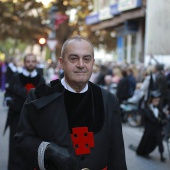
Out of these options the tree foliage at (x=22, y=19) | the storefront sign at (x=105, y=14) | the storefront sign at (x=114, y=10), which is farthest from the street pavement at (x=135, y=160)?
the tree foliage at (x=22, y=19)

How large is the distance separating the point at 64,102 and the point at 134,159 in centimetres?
559

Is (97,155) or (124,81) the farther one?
(124,81)

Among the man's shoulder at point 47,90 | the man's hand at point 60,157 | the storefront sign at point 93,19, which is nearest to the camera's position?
the man's hand at point 60,157

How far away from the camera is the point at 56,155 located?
2.95 m

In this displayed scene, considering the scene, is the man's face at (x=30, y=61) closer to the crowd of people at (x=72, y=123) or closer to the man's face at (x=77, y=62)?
the crowd of people at (x=72, y=123)

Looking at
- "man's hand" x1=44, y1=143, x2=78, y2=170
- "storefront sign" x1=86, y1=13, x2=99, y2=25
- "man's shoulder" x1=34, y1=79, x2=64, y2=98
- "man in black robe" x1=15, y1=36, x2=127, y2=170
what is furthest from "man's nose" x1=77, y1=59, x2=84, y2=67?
"storefront sign" x1=86, y1=13, x2=99, y2=25

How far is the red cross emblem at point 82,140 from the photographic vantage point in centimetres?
314

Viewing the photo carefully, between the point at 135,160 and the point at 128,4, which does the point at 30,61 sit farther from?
the point at 128,4

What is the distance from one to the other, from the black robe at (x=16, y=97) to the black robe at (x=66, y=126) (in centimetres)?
361

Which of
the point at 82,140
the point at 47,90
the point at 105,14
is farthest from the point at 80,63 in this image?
the point at 105,14

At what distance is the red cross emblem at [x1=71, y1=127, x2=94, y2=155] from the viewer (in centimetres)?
314

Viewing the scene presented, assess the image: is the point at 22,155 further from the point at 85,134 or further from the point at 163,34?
the point at 163,34

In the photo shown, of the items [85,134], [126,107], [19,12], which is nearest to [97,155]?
[85,134]

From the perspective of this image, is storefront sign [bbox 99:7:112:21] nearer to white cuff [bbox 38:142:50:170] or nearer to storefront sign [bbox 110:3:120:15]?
storefront sign [bbox 110:3:120:15]
